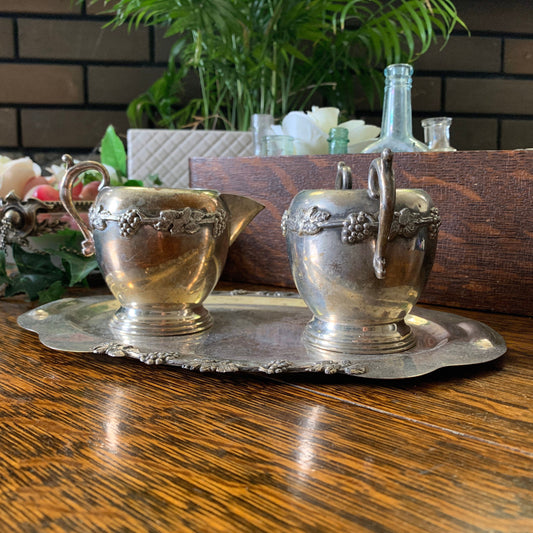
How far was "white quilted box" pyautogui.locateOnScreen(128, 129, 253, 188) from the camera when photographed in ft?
2.64

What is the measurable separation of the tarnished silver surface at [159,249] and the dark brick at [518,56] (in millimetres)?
815

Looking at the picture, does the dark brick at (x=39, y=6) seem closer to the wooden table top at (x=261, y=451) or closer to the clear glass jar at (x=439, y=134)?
the clear glass jar at (x=439, y=134)

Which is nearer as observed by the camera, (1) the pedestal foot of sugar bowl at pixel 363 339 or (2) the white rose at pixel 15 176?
(1) the pedestal foot of sugar bowl at pixel 363 339

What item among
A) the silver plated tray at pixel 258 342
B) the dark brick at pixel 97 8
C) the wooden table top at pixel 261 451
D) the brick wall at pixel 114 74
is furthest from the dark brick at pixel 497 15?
the wooden table top at pixel 261 451

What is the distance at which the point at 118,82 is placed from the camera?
1.09 m

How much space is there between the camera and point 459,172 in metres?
0.53

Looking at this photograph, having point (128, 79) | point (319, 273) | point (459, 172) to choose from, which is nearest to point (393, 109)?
point (459, 172)

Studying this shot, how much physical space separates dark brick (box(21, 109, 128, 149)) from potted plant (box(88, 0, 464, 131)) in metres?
0.07

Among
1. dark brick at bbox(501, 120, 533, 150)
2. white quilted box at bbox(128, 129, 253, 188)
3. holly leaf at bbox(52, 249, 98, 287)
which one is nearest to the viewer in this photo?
holly leaf at bbox(52, 249, 98, 287)

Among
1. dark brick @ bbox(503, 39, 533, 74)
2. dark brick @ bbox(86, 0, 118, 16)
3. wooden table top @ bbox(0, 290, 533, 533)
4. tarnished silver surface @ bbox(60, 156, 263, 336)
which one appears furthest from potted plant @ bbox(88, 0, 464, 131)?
wooden table top @ bbox(0, 290, 533, 533)

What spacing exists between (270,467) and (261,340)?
0.19 metres

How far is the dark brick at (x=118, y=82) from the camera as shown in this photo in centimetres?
108

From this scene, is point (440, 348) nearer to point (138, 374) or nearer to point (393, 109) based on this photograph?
point (138, 374)

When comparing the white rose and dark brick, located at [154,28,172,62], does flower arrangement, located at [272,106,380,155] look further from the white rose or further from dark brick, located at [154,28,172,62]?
dark brick, located at [154,28,172,62]
